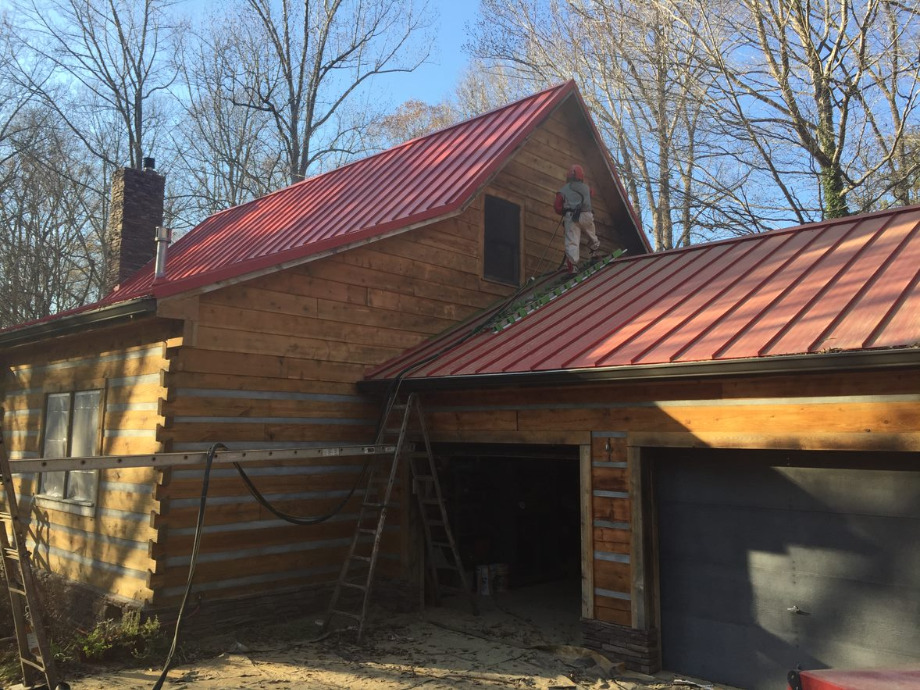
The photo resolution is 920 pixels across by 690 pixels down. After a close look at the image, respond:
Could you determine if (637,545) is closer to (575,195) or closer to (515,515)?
(515,515)

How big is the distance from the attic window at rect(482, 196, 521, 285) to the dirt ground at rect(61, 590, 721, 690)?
5.63 m

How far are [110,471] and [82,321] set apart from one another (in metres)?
1.87

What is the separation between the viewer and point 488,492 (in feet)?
37.7

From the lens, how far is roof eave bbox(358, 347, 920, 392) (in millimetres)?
5641

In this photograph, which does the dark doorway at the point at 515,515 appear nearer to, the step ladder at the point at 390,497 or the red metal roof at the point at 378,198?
the step ladder at the point at 390,497

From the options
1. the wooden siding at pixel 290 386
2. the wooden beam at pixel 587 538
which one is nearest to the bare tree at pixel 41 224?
the wooden siding at pixel 290 386

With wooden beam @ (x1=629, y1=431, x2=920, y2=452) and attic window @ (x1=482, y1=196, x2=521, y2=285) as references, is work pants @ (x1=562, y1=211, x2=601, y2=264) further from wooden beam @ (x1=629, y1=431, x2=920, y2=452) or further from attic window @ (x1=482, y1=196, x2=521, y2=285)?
wooden beam @ (x1=629, y1=431, x2=920, y2=452)

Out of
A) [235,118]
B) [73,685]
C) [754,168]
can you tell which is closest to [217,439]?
[73,685]

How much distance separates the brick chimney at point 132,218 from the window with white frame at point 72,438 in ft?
19.0

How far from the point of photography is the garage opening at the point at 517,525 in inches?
416

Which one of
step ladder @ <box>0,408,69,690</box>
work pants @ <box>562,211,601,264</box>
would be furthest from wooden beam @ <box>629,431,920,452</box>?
work pants @ <box>562,211,601,264</box>

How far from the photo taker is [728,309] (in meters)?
7.83

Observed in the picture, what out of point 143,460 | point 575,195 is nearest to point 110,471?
point 143,460

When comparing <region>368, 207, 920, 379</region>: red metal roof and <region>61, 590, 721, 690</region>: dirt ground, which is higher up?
<region>368, 207, 920, 379</region>: red metal roof
